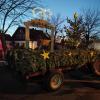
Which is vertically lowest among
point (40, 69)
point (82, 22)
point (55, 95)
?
point (55, 95)

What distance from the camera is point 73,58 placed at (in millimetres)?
12797

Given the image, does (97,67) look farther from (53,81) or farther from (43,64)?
(43,64)

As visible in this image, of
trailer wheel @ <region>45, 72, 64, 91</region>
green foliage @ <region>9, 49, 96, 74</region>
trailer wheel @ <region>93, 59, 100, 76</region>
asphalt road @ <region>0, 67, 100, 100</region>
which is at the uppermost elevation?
green foliage @ <region>9, 49, 96, 74</region>

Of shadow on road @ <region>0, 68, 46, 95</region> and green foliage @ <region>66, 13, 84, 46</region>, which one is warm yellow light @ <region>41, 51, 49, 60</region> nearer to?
shadow on road @ <region>0, 68, 46, 95</region>

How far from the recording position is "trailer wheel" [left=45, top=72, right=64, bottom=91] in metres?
11.1

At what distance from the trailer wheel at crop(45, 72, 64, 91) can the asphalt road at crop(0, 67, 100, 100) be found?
0.69 feet

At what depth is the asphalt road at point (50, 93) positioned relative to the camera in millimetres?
10109

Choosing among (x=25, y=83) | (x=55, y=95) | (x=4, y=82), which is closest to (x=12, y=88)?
(x=25, y=83)

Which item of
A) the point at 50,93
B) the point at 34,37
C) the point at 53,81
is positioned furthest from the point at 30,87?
the point at 34,37

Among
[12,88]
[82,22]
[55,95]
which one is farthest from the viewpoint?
[82,22]

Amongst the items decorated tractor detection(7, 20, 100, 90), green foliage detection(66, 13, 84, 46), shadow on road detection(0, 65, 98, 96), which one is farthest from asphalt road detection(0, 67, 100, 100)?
green foliage detection(66, 13, 84, 46)

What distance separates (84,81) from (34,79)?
269cm

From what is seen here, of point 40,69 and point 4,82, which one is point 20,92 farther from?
point 4,82

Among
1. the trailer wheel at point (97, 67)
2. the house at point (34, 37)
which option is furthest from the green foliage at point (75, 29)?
the trailer wheel at point (97, 67)
